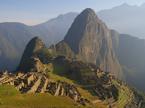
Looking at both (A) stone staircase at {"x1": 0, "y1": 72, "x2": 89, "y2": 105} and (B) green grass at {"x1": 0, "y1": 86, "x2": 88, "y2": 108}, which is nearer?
(B) green grass at {"x1": 0, "y1": 86, "x2": 88, "y2": 108}

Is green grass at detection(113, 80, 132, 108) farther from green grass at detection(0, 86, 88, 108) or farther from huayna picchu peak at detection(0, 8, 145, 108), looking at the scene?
green grass at detection(0, 86, 88, 108)

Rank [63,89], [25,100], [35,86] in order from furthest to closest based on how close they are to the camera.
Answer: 1. [63,89]
2. [35,86]
3. [25,100]

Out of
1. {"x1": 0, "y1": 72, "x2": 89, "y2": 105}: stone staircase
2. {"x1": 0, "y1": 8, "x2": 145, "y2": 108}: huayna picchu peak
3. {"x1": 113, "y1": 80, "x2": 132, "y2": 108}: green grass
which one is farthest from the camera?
{"x1": 113, "y1": 80, "x2": 132, "y2": 108}: green grass

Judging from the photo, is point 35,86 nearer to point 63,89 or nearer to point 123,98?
point 63,89

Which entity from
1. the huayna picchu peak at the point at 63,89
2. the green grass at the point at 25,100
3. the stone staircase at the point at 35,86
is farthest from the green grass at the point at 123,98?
the green grass at the point at 25,100

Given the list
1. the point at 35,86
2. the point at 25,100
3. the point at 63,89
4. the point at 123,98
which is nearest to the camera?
the point at 25,100

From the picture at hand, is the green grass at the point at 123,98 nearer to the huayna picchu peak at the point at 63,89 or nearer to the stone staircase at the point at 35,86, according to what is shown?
the huayna picchu peak at the point at 63,89

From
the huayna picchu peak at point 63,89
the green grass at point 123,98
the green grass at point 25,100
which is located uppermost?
the green grass at point 25,100

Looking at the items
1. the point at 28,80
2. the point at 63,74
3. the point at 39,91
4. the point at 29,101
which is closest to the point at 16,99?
the point at 29,101

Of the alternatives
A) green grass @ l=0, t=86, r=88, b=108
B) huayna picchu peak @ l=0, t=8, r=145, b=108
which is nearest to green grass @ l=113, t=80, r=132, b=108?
huayna picchu peak @ l=0, t=8, r=145, b=108

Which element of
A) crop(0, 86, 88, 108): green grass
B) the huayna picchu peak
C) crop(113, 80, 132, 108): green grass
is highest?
crop(0, 86, 88, 108): green grass

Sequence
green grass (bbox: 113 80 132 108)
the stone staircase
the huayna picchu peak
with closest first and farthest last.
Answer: the huayna picchu peak
the stone staircase
green grass (bbox: 113 80 132 108)

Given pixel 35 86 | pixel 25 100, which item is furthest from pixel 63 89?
pixel 25 100

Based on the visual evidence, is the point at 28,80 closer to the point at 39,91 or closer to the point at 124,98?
the point at 39,91
